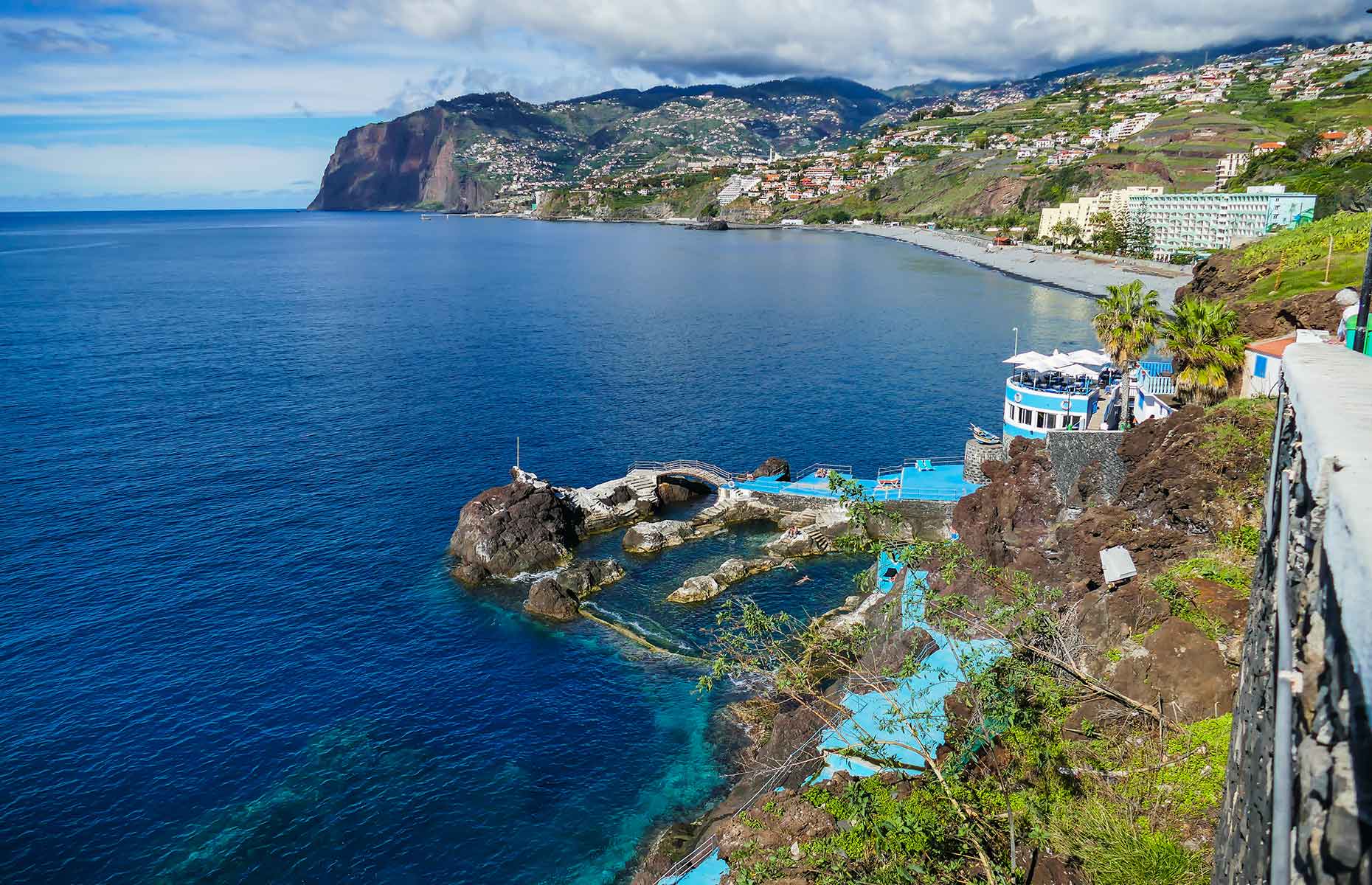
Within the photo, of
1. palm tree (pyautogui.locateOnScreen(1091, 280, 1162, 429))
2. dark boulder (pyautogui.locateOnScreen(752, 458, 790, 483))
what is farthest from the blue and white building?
dark boulder (pyautogui.locateOnScreen(752, 458, 790, 483))

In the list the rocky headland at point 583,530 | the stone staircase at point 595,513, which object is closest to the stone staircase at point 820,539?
the rocky headland at point 583,530

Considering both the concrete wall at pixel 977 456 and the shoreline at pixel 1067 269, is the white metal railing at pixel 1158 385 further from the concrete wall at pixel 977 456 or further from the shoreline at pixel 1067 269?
the shoreline at pixel 1067 269

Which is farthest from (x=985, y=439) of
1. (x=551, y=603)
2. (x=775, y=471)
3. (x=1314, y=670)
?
(x=1314, y=670)

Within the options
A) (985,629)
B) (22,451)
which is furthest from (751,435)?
(22,451)

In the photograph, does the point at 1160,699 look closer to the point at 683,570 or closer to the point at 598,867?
the point at 598,867

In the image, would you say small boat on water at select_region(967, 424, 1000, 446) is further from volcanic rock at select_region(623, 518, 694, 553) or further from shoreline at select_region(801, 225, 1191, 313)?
shoreline at select_region(801, 225, 1191, 313)
